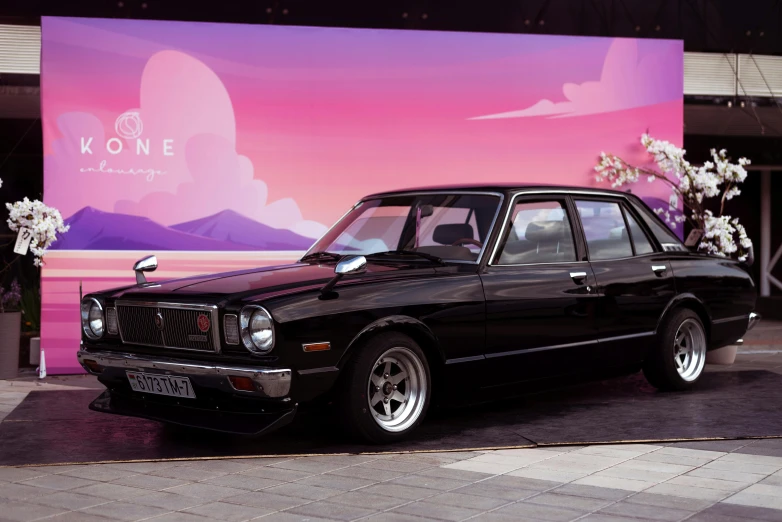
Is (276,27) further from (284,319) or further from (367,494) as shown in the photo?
(367,494)

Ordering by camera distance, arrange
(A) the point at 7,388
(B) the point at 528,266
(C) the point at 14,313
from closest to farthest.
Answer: (B) the point at 528,266 < (A) the point at 7,388 < (C) the point at 14,313

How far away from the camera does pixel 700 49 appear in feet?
38.1

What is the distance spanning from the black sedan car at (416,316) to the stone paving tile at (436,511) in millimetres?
1153

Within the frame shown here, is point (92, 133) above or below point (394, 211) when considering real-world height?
above

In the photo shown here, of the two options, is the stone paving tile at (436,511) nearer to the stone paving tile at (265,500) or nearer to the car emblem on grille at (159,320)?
the stone paving tile at (265,500)

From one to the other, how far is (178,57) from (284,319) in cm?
498

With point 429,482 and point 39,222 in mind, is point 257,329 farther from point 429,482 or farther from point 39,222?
point 39,222

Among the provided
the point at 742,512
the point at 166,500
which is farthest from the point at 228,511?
the point at 742,512

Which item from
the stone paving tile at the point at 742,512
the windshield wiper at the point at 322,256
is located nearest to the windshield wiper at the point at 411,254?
the windshield wiper at the point at 322,256

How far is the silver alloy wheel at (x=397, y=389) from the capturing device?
5.74 meters

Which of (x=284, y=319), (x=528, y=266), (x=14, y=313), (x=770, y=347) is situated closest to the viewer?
(x=284, y=319)

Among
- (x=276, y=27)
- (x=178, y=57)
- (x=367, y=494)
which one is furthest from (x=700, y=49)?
(x=367, y=494)

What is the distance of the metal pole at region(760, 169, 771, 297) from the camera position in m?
17.4

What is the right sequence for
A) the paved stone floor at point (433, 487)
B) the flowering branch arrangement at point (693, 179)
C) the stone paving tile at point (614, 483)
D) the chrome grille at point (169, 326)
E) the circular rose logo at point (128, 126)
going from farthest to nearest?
1. the flowering branch arrangement at point (693, 179)
2. the circular rose logo at point (128, 126)
3. the chrome grille at point (169, 326)
4. the stone paving tile at point (614, 483)
5. the paved stone floor at point (433, 487)
